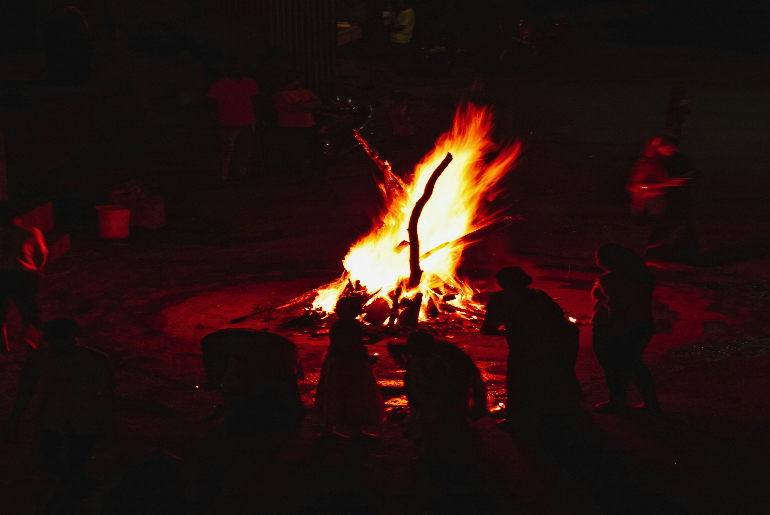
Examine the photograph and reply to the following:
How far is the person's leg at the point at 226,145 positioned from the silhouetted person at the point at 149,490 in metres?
11.9

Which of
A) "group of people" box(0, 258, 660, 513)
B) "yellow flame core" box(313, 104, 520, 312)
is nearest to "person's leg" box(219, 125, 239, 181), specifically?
"yellow flame core" box(313, 104, 520, 312)

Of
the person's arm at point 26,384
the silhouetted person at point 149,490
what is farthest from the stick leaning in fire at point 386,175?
the silhouetted person at point 149,490

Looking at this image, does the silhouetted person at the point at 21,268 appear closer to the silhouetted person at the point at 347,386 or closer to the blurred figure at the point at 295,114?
the silhouetted person at the point at 347,386

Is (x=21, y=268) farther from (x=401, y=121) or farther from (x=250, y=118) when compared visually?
(x=401, y=121)

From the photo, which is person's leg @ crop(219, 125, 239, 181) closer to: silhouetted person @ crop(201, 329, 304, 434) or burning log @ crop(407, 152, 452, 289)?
burning log @ crop(407, 152, 452, 289)

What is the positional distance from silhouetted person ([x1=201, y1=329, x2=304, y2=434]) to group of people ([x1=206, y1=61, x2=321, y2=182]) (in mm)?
9232

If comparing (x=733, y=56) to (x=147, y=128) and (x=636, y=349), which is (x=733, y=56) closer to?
(x=147, y=128)

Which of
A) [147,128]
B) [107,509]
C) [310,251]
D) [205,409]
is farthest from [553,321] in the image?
[147,128]

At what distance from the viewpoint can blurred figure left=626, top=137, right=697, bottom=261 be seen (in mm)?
10977

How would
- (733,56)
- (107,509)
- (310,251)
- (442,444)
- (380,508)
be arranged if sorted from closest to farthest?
(107,509) < (380,508) < (442,444) < (310,251) < (733,56)

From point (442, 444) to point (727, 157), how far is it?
14.0 metres

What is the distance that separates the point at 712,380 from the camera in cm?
792

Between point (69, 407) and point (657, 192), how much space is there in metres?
7.72

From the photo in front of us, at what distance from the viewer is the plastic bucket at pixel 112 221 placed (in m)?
12.7
